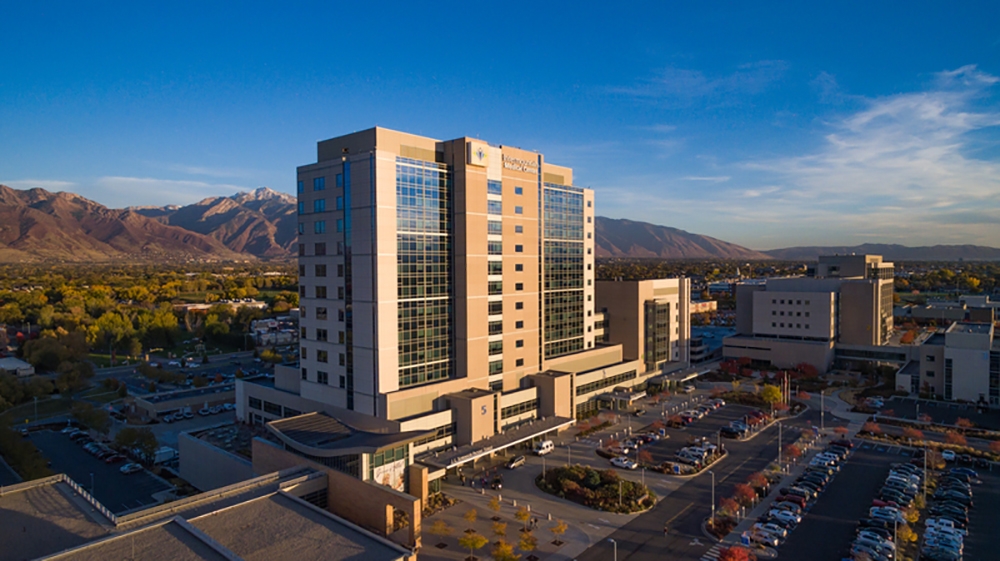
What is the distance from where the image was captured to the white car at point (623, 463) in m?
40.8

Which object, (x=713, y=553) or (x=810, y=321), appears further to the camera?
(x=810, y=321)

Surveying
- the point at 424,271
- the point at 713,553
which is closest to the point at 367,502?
the point at 713,553

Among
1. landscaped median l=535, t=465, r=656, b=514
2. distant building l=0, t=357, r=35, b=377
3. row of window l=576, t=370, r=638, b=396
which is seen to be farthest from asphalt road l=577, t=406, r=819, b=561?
distant building l=0, t=357, r=35, b=377

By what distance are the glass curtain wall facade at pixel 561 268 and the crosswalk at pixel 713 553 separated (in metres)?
26.1

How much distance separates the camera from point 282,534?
23.4 m

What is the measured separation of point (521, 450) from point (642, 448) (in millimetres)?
9659

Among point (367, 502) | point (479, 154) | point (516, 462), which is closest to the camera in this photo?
point (367, 502)

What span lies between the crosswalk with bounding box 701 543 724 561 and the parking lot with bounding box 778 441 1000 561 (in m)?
3.02

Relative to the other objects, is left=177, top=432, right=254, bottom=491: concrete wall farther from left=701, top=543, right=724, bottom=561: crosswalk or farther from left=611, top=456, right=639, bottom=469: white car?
left=701, top=543, right=724, bottom=561: crosswalk

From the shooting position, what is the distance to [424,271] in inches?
1702

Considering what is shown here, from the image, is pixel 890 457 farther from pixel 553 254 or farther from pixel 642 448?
pixel 553 254

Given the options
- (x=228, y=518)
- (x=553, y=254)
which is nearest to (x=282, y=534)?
(x=228, y=518)

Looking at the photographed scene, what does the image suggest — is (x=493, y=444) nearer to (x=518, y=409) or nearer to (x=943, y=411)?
(x=518, y=409)

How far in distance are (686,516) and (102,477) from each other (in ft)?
137
